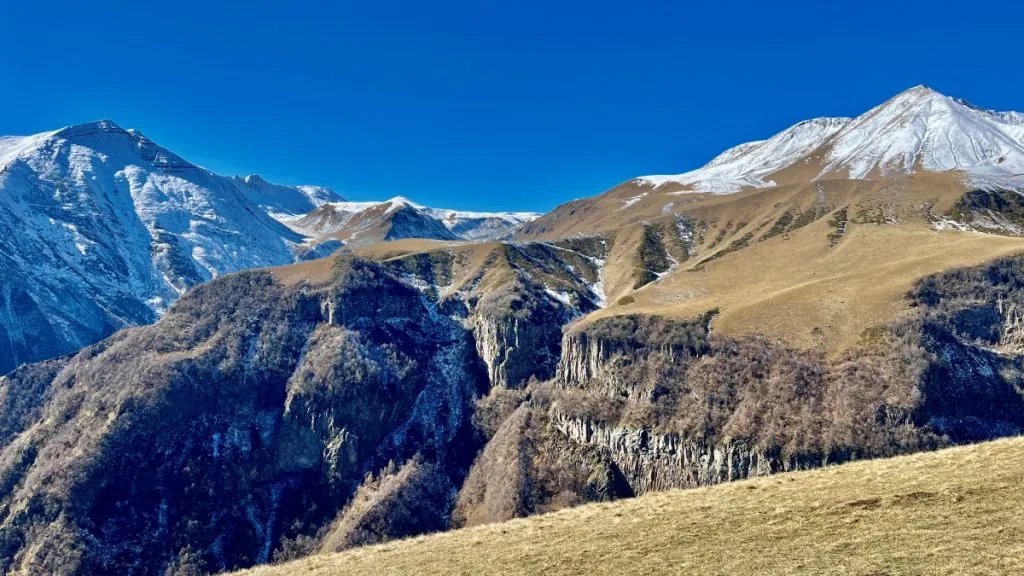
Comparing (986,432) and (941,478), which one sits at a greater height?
(941,478)

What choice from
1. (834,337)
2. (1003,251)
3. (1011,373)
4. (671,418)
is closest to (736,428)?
(671,418)

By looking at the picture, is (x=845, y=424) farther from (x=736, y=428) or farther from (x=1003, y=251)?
(x=1003, y=251)

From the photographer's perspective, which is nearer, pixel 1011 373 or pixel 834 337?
pixel 1011 373

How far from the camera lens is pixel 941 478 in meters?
37.6

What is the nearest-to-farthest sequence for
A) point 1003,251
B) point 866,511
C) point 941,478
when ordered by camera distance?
point 866,511 → point 941,478 → point 1003,251

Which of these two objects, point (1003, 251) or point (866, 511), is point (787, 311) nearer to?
point (1003, 251)

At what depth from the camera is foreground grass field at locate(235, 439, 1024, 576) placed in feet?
93.4

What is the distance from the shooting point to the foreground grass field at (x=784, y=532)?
28.5 metres

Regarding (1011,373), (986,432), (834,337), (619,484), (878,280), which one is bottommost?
(619,484)

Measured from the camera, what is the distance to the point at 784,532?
34.1 metres

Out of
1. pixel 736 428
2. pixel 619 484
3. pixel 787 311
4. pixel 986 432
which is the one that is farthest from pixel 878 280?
pixel 619 484

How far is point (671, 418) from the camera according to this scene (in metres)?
183

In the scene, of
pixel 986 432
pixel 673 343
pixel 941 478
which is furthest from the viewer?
pixel 673 343

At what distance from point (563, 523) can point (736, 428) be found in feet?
434
